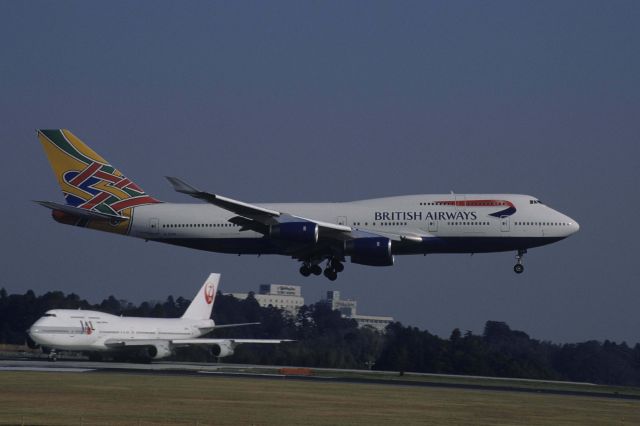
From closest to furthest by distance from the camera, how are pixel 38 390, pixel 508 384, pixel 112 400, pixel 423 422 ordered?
pixel 423 422, pixel 112 400, pixel 38 390, pixel 508 384

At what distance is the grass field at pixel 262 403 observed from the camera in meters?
39.9

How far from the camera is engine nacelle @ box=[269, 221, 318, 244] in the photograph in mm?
Answer: 59938

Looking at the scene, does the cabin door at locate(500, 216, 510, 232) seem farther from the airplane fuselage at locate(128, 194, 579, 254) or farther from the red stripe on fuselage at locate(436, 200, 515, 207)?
the red stripe on fuselage at locate(436, 200, 515, 207)

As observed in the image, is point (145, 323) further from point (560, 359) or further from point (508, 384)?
point (560, 359)

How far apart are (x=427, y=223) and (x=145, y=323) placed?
2744cm

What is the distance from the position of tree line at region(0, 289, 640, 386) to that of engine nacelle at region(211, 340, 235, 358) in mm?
4781

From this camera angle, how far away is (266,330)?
14562 centimetres

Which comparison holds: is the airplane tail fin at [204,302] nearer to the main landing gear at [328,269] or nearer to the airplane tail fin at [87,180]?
the airplane tail fin at [87,180]

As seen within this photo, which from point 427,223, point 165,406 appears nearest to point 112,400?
point 165,406

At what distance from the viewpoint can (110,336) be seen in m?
75.7

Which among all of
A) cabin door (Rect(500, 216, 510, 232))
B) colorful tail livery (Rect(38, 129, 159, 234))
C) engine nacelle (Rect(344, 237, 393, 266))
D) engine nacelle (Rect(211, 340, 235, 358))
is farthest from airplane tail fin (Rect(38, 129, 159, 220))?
cabin door (Rect(500, 216, 510, 232))

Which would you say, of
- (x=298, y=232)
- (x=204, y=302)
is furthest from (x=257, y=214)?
(x=204, y=302)

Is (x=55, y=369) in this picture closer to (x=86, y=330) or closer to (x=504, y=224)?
(x=86, y=330)

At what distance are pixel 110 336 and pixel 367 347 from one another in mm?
60039
